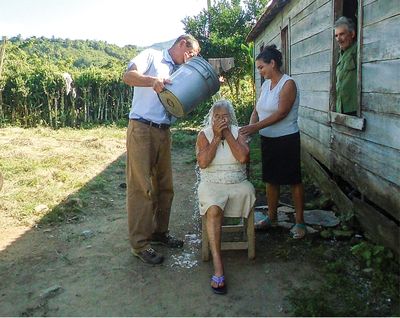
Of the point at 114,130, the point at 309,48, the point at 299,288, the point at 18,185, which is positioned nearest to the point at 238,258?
the point at 299,288

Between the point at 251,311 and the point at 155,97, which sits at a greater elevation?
Result: the point at 155,97

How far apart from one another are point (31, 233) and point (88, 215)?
79cm

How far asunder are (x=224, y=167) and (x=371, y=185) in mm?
1505

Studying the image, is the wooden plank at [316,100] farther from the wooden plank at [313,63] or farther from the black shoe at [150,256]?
the black shoe at [150,256]

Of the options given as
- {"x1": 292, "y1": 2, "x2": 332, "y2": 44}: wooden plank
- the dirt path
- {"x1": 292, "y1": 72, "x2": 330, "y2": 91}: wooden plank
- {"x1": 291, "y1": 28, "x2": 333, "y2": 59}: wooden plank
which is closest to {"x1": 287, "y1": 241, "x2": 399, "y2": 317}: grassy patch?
the dirt path

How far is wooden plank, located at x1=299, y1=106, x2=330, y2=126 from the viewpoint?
207 inches

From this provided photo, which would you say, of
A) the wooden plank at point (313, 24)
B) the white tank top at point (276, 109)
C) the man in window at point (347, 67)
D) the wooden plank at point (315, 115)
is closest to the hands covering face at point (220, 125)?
the white tank top at point (276, 109)

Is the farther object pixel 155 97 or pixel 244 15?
pixel 244 15

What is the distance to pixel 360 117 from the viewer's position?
3910mm

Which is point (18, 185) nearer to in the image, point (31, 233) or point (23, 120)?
point (31, 233)

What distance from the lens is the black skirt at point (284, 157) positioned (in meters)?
3.82

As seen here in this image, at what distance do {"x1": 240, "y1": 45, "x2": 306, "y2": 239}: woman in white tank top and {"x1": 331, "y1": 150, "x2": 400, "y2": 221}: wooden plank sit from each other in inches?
25.4

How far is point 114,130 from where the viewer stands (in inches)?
527

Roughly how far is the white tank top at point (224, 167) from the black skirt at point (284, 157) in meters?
0.65
